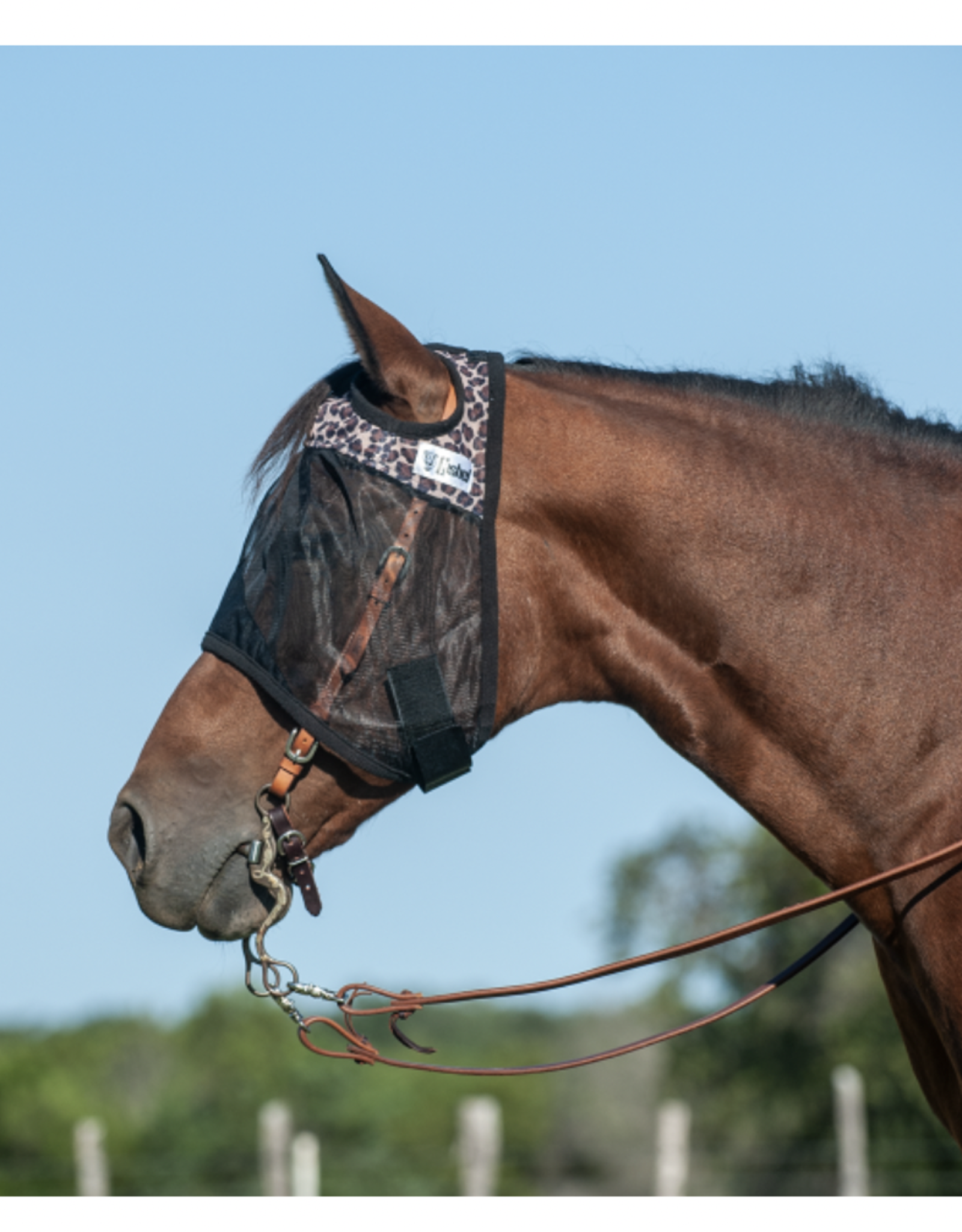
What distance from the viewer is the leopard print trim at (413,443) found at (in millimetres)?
2889

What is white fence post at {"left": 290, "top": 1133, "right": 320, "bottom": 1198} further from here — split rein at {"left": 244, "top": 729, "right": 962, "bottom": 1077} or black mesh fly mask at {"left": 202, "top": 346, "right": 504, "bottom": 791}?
black mesh fly mask at {"left": 202, "top": 346, "right": 504, "bottom": 791}

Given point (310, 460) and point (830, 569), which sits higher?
point (310, 460)

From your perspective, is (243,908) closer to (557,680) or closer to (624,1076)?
(557,680)

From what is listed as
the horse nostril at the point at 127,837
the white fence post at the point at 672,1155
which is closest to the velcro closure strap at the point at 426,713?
the horse nostril at the point at 127,837

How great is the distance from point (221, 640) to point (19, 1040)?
35.1 m

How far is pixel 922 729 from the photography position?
283cm

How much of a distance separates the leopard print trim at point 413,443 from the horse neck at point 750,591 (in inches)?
3.0

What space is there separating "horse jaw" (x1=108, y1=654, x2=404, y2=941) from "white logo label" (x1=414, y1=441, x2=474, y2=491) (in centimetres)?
63

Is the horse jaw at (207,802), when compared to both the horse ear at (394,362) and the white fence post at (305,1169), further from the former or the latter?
the white fence post at (305,1169)

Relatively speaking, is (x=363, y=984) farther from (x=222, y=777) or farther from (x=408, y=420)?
(x=408, y=420)

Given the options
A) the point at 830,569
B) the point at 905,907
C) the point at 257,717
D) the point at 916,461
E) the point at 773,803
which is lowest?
the point at 905,907

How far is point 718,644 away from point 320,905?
3.61ft

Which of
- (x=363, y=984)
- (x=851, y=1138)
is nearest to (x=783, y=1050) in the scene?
(x=851, y=1138)

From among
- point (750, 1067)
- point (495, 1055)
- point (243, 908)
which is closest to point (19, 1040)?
point (495, 1055)
